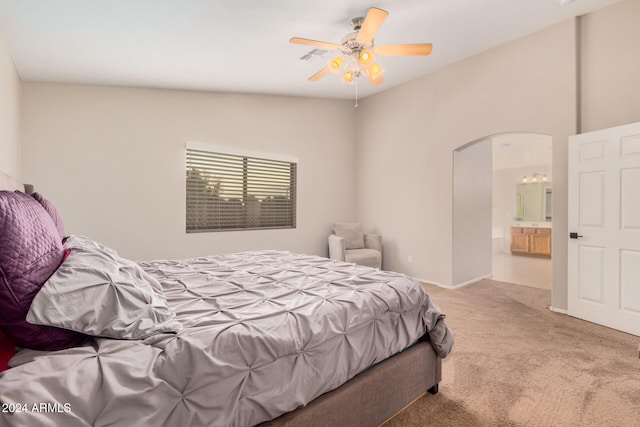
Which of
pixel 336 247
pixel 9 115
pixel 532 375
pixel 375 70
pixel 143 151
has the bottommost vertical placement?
pixel 532 375

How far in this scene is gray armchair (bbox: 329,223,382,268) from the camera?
5.07 meters

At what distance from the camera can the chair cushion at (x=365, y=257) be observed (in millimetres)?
4996

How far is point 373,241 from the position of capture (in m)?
5.56

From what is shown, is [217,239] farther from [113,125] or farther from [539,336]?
[539,336]

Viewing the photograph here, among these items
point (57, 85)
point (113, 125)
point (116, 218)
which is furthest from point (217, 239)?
point (57, 85)

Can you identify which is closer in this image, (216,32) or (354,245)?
(216,32)

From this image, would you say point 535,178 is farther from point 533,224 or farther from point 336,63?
point 336,63

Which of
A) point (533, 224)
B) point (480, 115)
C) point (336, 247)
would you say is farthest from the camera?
point (533, 224)

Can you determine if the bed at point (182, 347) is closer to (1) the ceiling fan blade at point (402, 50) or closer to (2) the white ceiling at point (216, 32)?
(2) the white ceiling at point (216, 32)

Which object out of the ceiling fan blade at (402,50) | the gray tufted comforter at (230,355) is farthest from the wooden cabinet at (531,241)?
the gray tufted comforter at (230,355)

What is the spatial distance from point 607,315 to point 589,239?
0.76 m

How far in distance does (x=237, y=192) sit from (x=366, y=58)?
300cm

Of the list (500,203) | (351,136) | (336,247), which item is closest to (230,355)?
(336,247)

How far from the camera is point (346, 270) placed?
7.77ft
